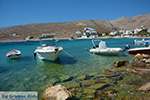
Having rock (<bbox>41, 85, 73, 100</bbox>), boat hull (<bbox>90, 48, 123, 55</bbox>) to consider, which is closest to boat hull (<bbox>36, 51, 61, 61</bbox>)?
rock (<bbox>41, 85, 73, 100</bbox>)

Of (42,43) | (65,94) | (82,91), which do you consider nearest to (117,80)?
(82,91)

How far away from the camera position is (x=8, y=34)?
106250mm

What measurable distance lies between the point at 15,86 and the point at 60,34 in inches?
4078

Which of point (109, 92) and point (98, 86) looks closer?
point (109, 92)

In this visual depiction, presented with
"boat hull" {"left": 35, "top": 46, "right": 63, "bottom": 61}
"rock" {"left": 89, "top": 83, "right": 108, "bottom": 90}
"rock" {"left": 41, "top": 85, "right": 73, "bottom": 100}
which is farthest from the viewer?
"boat hull" {"left": 35, "top": 46, "right": 63, "bottom": 61}

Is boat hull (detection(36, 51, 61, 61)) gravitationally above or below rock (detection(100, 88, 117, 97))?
above

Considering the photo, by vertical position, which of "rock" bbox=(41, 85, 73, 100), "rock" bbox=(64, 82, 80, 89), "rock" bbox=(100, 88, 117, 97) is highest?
"rock" bbox=(41, 85, 73, 100)

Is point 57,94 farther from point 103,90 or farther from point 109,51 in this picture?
point 109,51

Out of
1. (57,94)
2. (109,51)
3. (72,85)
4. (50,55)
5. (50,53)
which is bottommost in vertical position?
(72,85)

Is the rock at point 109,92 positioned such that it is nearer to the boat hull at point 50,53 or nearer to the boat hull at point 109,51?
the boat hull at point 50,53

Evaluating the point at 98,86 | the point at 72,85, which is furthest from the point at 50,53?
the point at 98,86

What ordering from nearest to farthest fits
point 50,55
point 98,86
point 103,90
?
point 103,90
point 98,86
point 50,55

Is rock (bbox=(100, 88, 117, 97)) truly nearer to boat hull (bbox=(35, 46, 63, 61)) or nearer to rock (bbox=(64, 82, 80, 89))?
rock (bbox=(64, 82, 80, 89))

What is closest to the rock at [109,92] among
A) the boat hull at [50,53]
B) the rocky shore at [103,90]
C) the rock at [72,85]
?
the rocky shore at [103,90]
